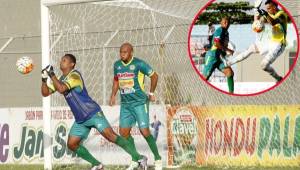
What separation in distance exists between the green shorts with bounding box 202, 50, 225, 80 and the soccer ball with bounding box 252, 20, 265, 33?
2.85 feet

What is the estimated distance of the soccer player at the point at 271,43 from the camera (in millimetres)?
A: 14469

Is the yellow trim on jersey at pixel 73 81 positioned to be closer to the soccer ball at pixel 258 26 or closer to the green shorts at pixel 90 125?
the green shorts at pixel 90 125

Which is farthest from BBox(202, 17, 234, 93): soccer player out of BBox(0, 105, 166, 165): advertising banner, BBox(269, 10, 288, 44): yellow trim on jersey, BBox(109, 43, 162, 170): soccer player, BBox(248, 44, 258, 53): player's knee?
BBox(109, 43, 162, 170): soccer player

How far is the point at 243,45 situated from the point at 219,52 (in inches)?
20.1

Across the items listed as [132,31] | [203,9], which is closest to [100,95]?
[132,31]

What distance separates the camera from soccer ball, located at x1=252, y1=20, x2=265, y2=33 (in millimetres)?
14715

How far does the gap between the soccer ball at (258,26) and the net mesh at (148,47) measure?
786 mm

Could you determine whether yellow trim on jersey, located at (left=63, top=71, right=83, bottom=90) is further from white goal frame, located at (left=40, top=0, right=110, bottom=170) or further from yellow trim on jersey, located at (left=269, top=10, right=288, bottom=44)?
yellow trim on jersey, located at (left=269, top=10, right=288, bottom=44)

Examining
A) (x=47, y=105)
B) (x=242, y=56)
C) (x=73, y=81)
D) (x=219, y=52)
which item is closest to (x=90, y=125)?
(x=73, y=81)

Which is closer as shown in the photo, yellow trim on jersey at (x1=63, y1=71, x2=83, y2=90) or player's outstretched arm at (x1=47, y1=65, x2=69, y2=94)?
player's outstretched arm at (x1=47, y1=65, x2=69, y2=94)

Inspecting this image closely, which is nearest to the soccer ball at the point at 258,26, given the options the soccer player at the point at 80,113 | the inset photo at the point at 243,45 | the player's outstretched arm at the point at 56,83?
the inset photo at the point at 243,45

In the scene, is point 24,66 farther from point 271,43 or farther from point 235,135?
point 271,43

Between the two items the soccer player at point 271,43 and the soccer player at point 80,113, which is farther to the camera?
the soccer player at point 271,43

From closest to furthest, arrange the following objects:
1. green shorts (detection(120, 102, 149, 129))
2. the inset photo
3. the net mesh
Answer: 1. green shorts (detection(120, 102, 149, 129))
2. the inset photo
3. the net mesh
